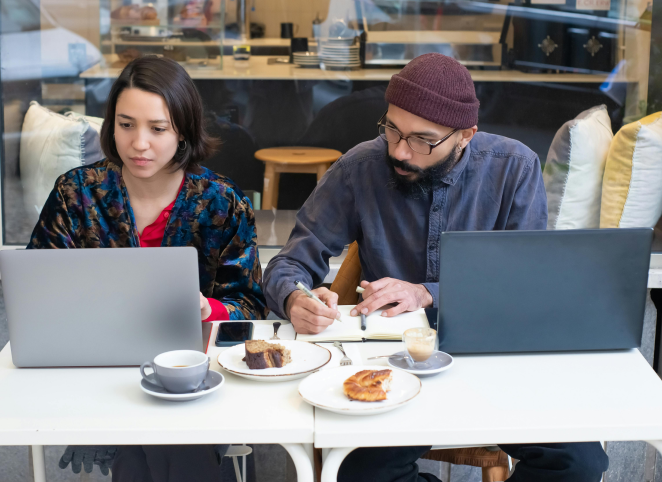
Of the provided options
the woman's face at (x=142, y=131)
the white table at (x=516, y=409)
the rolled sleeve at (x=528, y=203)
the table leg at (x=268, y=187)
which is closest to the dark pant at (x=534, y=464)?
the white table at (x=516, y=409)

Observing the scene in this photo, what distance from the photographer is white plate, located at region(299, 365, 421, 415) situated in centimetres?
108

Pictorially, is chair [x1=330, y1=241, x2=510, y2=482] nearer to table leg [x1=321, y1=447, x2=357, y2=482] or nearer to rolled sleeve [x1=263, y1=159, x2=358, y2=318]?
rolled sleeve [x1=263, y1=159, x2=358, y2=318]

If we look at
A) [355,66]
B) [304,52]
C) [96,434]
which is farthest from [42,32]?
[96,434]

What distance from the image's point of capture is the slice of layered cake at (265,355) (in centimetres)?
123

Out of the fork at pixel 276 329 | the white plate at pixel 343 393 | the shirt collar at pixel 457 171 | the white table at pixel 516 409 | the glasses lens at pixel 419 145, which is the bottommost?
the white table at pixel 516 409

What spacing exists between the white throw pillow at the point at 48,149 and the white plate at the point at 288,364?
61.2 inches

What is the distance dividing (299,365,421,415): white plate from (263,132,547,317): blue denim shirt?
21.2 inches

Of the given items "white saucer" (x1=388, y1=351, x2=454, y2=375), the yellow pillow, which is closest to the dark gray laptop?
"white saucer" (x1=388, y1=351, x2=454, y2=375)

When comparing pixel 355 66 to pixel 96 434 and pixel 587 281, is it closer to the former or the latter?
pixel 587 281

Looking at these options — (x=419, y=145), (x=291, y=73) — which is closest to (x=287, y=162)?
(x=291, y=73)

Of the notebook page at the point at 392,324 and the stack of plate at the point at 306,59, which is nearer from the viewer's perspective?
the notebook page at the point at 392,324

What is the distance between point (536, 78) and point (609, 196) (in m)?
0.62

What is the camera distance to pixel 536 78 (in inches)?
112

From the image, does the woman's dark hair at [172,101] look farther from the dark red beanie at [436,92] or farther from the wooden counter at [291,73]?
the wooden counter at [291,73]
